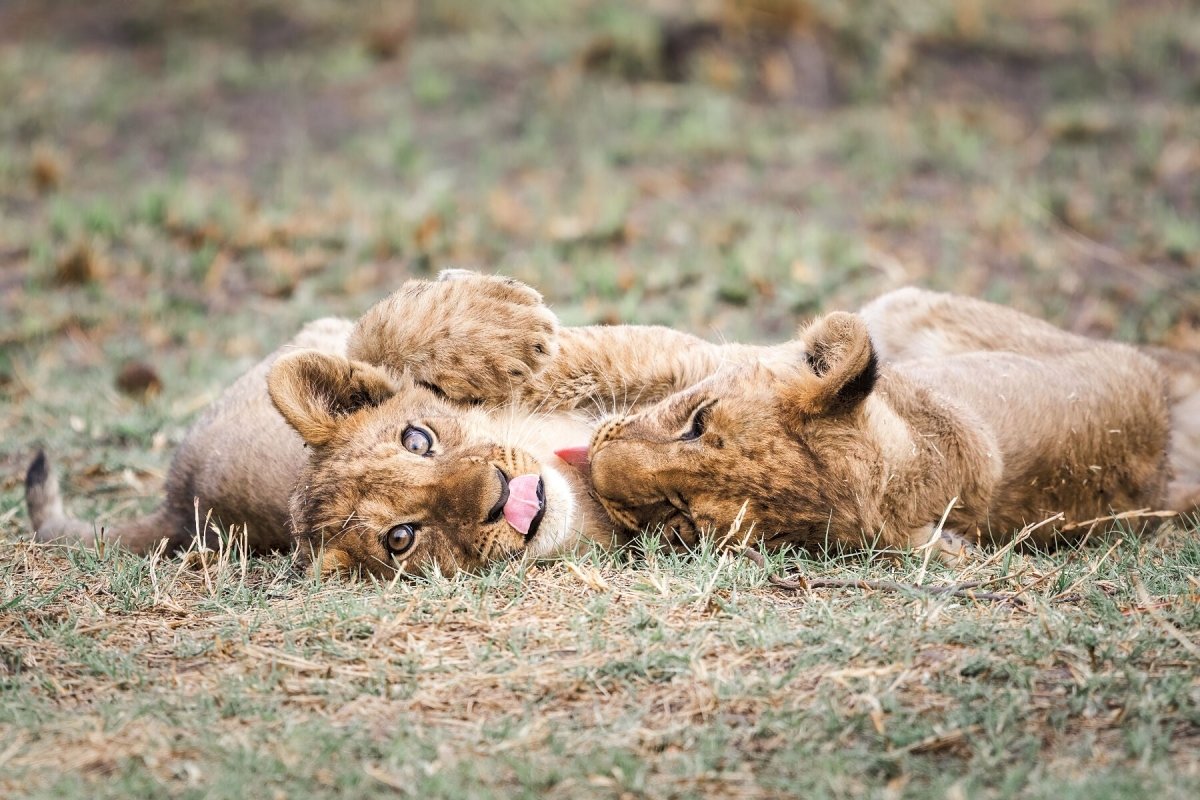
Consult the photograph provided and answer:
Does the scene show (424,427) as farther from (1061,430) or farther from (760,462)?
(1061,430)

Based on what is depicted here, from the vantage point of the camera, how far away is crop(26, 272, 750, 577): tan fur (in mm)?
3709

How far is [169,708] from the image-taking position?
9.42 feet

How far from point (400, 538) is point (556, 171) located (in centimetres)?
581

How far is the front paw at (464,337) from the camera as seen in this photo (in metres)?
4.20

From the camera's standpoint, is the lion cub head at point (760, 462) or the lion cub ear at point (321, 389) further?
the lion cub ear at point (321, 389)

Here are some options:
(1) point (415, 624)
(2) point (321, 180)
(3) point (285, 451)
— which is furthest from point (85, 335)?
(1) point (415, 624)

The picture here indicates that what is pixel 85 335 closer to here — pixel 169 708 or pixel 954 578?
pixel 169 708

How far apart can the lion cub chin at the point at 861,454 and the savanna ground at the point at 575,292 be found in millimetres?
166

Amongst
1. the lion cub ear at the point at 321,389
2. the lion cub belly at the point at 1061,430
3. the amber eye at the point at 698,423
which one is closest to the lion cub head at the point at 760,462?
the amber eye at the point at 698,423

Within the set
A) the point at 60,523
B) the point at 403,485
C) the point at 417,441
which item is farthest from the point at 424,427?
the point at 60,523

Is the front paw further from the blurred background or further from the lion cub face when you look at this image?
the blurred background

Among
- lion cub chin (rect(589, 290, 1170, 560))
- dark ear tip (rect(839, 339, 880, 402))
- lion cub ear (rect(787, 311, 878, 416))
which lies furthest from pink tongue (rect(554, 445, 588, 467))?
dark ear tip (rect(839, 339, 880, 402))

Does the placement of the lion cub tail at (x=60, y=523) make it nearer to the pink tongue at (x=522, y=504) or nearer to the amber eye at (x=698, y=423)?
the pink tongue at (x=522, y=504)

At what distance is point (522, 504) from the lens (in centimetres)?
372
